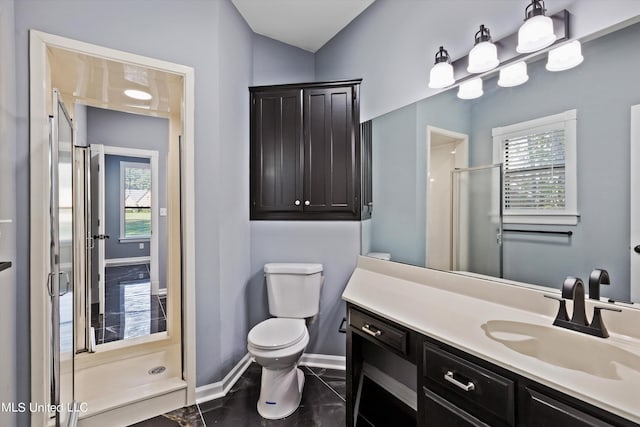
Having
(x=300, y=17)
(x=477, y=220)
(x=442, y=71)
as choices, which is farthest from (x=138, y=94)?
(x=477, y=220)

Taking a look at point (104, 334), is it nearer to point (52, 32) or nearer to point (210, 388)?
point (210, 388)

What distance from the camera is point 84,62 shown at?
1.77 meters

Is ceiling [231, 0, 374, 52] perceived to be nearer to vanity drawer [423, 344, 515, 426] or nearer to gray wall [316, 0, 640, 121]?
gray wall [316, 0, 640, 121]

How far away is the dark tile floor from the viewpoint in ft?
6.15

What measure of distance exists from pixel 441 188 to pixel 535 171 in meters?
0.52

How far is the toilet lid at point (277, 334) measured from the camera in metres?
1.90

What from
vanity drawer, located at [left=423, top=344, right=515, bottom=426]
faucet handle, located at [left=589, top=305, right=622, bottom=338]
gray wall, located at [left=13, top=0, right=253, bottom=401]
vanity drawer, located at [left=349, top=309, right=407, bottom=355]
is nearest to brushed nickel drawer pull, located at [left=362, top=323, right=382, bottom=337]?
vanity drawer, located at [left=349, top=309, right=407, bottom=355]

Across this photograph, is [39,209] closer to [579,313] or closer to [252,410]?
[252,410]

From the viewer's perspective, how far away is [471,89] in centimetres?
163

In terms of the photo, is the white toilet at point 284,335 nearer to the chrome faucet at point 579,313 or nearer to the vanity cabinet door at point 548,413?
the vanity cabinet door at point 548,413

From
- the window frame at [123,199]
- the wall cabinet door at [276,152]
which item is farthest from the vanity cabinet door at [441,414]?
the window frame at [123,199]

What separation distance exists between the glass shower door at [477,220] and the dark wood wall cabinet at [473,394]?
0.55 metres

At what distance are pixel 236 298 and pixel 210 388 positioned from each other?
628mm

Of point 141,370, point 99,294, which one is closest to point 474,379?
point 141,370
